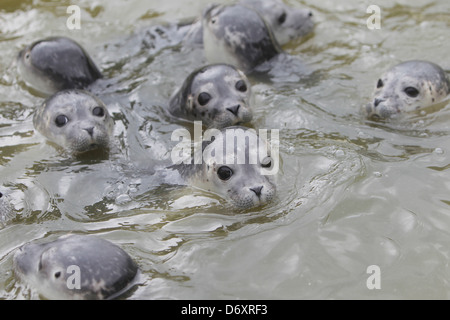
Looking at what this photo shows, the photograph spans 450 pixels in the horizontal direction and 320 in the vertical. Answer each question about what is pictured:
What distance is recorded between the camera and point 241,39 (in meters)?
7.14

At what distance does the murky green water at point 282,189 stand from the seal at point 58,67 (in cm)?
18

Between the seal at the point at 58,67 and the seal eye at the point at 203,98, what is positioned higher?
the seal at the point at 58,67

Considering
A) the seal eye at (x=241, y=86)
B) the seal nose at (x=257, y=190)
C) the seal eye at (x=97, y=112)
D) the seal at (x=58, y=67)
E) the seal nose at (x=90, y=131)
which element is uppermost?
the seal at (x=58, y=67)

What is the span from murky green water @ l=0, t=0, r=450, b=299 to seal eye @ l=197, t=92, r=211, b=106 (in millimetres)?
369

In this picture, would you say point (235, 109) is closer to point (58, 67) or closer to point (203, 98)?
point (203, 98)

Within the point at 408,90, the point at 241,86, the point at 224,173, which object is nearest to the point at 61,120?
the point at 241,86

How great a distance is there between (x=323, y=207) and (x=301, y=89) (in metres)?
2.16

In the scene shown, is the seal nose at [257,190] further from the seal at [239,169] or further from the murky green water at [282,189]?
the murky green water at [282,189]

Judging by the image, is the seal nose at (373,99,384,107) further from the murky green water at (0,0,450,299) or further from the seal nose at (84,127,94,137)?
the seal nose at (84,127,94,137)

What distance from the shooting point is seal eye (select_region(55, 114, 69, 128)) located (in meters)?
5.96

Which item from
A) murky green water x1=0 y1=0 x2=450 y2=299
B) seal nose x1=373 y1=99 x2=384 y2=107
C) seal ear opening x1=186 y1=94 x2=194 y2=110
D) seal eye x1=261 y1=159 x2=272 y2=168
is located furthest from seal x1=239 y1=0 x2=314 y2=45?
seal eye x1=261 y1=159 x2=272 y2=168

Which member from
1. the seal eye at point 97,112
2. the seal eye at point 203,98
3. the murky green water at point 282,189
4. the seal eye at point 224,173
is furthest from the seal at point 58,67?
the seal eye at point 224,173

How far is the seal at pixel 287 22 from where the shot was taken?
7883 mm

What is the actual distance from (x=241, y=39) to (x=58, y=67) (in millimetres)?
1923
